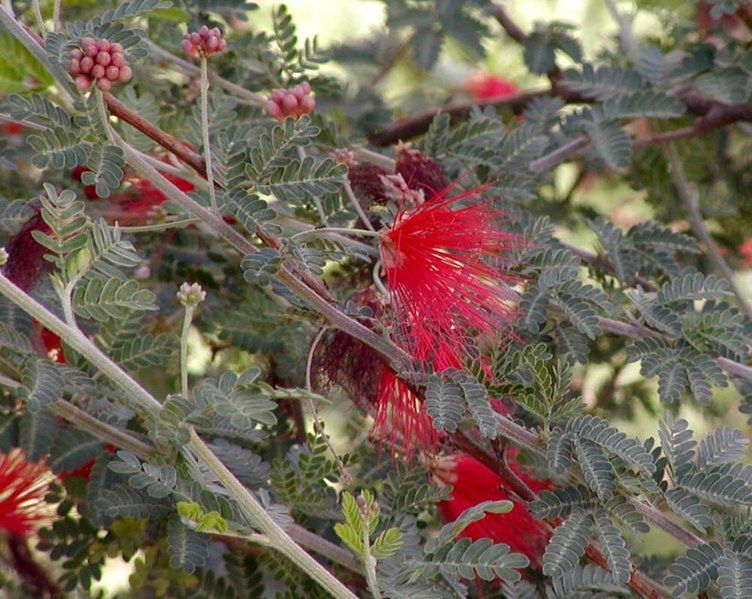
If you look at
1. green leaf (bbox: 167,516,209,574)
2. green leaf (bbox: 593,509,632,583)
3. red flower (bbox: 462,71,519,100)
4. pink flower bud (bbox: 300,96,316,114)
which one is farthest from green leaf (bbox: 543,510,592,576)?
red flower (bbox: 462,71,519,100)

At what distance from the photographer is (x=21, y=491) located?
130 cm

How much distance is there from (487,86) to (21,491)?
1.86 m

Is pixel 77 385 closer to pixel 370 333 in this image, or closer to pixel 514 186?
pixel 370 333

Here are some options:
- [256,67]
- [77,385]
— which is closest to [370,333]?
[77,385]

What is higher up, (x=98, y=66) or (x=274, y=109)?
(x=98, y=66)

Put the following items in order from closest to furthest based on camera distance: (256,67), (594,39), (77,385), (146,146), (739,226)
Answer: (77,385), (146,146), (256,67), (739,226), (594,39)

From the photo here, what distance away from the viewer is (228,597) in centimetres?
139

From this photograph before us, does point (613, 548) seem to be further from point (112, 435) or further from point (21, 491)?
point (21, 491)

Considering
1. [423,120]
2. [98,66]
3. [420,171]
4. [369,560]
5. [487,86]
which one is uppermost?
[98,66]

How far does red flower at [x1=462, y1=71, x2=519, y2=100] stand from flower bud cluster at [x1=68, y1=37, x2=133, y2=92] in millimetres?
1836

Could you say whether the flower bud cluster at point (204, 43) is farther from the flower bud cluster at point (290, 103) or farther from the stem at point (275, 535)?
the stem at point (275, 535)

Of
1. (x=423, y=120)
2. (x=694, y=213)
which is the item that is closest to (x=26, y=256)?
(x=423, y=120)

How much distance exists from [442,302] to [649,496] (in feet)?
1.03

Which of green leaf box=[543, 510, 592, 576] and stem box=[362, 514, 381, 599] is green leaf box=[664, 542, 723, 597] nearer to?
green leaf box=[543, 510, 592, 576]
